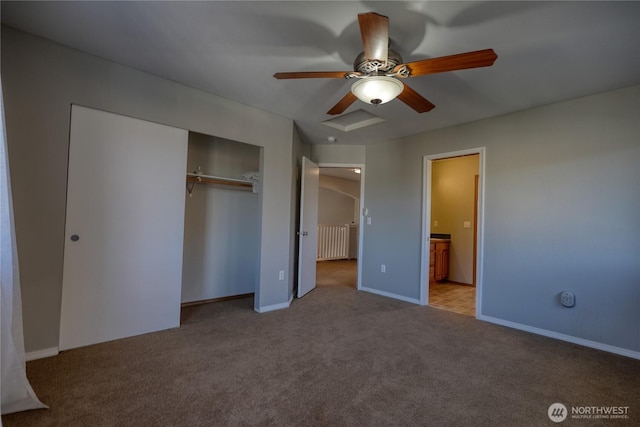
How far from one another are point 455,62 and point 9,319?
273 centimetres

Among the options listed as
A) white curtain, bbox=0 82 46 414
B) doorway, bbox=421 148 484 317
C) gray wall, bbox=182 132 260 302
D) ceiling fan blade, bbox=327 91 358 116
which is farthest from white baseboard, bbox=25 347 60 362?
doorway, bbox=421 148 484 317

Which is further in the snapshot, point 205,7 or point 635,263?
point 635,263

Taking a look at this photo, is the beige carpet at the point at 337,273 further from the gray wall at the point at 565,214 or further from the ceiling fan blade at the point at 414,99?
the ceiling fan blade at the point at 414,99

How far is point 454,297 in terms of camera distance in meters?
4.23

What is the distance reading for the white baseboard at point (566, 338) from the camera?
2441mm

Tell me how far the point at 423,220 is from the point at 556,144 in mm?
1579

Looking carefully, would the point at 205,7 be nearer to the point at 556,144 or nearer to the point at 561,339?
the point at 556,144

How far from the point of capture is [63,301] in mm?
2197

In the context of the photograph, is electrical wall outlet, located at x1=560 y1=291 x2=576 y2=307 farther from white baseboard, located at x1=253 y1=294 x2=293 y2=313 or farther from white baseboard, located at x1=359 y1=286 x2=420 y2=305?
white baseboard, located at x1=253 y1=294 x2=293 y2=313

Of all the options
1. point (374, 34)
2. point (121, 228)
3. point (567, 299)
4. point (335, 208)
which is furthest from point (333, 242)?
point (374, 34)

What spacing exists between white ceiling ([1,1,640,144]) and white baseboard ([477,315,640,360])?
2.26 metres

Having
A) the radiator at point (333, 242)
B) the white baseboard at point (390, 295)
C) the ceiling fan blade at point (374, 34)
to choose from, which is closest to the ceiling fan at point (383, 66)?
the ceiling fan blade at point (374, 34)

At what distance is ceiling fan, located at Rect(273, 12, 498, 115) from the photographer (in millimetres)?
1444

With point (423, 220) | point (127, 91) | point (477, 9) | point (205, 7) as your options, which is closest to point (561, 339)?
point (423, 220)
